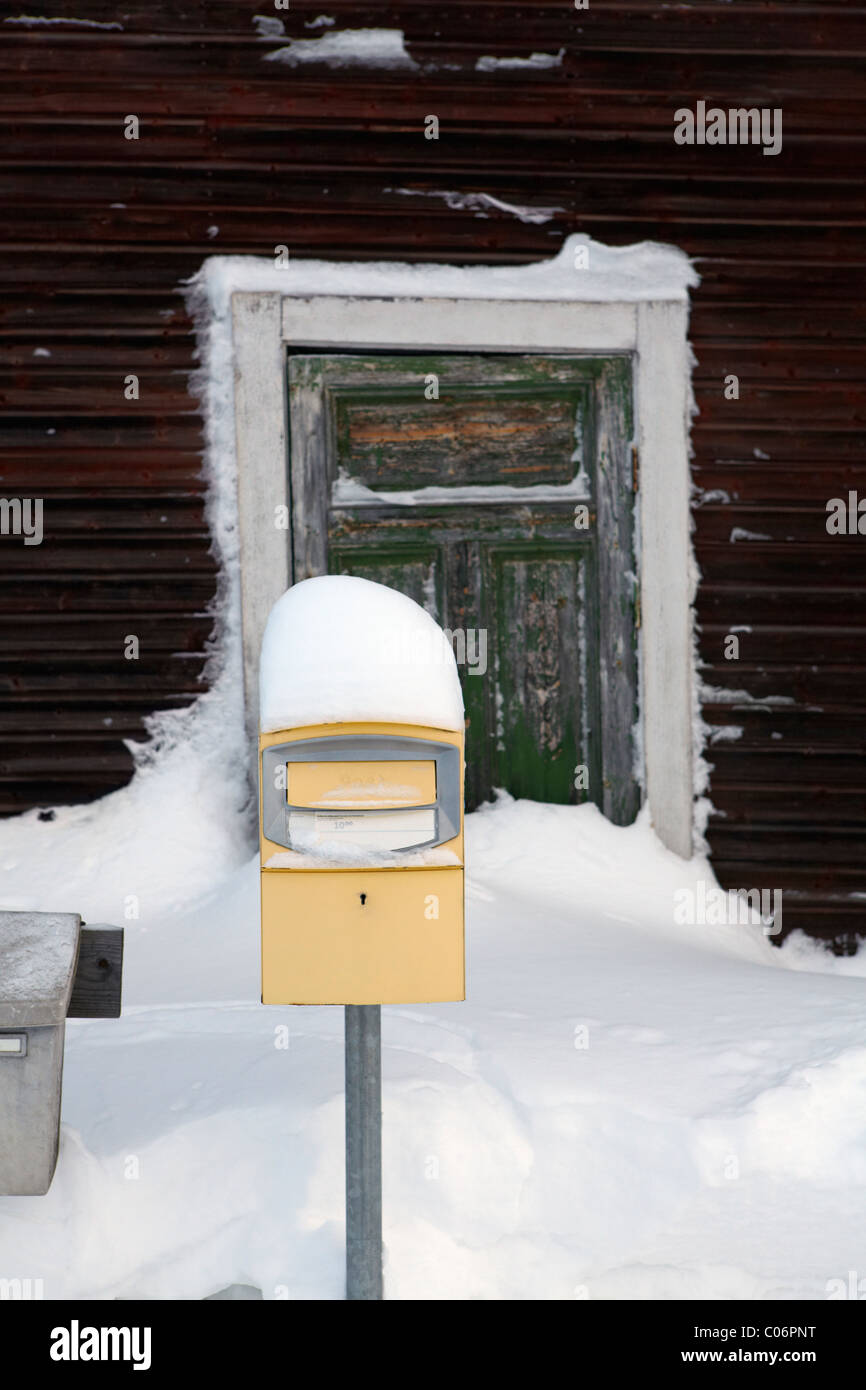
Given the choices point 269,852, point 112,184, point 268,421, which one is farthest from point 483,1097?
point 112,184

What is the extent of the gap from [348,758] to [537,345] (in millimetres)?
3484

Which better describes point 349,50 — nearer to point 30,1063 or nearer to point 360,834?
point 360,834

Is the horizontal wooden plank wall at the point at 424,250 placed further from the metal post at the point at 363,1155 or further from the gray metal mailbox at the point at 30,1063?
the metal post at the point at 363,1155

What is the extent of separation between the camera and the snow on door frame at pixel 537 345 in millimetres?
4977

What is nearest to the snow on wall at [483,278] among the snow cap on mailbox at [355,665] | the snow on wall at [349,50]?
the snow on wall at [349,50]

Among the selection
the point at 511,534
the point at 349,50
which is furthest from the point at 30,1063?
the point at 349,50

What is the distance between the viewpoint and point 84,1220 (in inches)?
91.4

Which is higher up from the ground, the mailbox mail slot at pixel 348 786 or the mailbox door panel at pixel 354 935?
the mailbox mail slot at pixel 348 786

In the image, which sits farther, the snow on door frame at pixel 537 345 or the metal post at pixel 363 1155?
the snow on door frame at pixel 537 345

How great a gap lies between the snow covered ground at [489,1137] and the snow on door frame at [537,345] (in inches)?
54.3

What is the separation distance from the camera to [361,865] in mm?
2062

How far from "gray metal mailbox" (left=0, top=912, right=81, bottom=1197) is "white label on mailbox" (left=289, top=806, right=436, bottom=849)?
0.55m

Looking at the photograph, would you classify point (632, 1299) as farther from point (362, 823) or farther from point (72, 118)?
point (72, 118)
